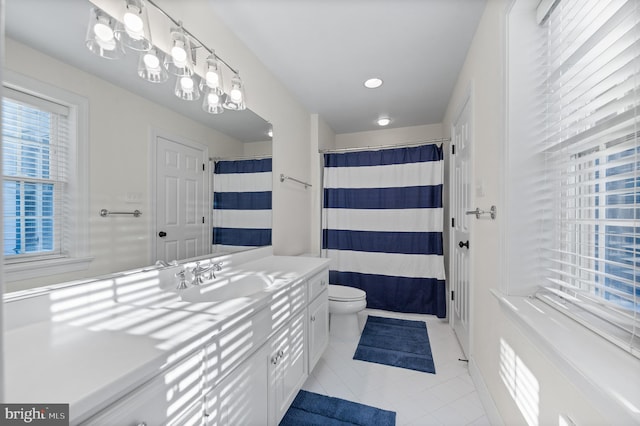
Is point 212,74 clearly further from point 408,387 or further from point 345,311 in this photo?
point 408,387

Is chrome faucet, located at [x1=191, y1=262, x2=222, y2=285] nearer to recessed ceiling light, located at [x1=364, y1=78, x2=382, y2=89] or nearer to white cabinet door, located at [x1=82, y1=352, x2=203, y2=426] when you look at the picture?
white cabinet door, located at [x1=82, y1=352, x2=203, y2=426]

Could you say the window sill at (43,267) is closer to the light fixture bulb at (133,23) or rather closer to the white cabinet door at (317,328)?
the light fixture bulb at (133,23)

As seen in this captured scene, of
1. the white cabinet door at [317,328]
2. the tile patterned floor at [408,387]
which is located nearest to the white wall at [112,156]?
the white cabinet door at [317,328]

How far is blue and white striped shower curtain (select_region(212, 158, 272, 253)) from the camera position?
1.69 meters

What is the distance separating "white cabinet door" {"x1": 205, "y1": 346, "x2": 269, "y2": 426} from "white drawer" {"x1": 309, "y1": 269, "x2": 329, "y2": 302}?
22.7 inches

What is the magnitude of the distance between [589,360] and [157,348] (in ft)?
3.67

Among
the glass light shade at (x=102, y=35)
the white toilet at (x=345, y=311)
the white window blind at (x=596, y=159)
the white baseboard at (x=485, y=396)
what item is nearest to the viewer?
the white window blind at (x=596, y=159)

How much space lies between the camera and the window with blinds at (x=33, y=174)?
80 cm

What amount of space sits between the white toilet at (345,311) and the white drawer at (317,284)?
383 millimetres

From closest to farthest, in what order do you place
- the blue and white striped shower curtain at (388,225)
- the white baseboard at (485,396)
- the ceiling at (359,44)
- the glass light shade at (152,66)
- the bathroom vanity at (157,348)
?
the bathroom vanity at (157,348) → the glass light shade at (152,66) → the white baseboard at (485,396) → the ceiling at (359,44) → the blue and white striped shower curtain at (388,225)

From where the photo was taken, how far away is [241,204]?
191 centimetres

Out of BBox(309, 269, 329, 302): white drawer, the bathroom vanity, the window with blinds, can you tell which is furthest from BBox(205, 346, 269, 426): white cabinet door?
the window with blinds

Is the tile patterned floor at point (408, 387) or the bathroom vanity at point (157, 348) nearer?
the bathroom vanity at point (157, 348)

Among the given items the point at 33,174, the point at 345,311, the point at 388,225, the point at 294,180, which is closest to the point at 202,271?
the point at 33,174
